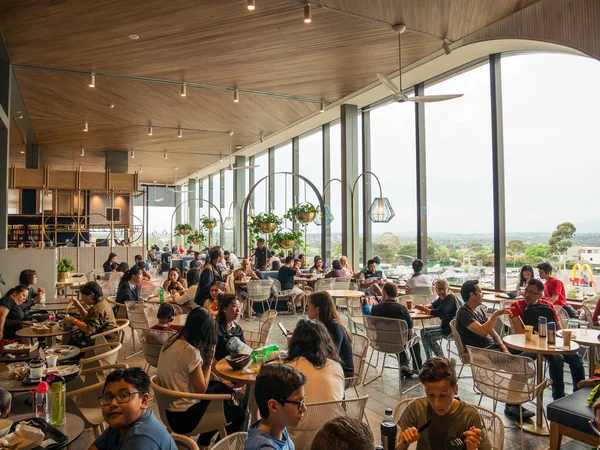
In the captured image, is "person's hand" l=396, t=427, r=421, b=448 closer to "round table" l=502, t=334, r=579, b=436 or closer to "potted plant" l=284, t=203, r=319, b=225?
"round table" l=502, t=334, r=579, b=436

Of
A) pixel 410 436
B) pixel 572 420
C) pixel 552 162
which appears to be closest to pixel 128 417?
pixel 410 436

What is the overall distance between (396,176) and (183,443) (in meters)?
8.69

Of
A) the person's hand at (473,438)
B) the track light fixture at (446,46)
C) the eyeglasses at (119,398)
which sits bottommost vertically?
the person's hand at (473,438)

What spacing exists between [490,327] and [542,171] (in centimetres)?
419

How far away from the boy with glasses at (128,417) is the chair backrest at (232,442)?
20 cm

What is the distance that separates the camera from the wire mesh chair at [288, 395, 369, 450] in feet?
8.07

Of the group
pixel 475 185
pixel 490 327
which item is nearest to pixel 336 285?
pixel 475 185

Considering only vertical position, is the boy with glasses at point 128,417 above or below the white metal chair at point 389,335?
above

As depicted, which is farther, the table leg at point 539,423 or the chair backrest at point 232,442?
the table leg at point 539,423

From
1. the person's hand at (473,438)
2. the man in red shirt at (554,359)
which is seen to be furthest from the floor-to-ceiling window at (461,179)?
the person's hand at (473,438)

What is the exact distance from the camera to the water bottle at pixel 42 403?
2365 mm

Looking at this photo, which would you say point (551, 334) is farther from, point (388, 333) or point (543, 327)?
point (388, 333)

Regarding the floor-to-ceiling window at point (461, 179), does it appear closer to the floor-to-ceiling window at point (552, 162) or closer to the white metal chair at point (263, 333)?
the floor-to-ceiling window at point (552, 162)

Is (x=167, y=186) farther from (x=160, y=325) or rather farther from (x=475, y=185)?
(x=160, y=325)
